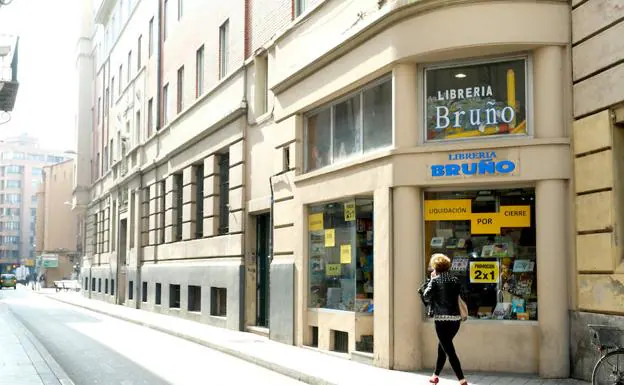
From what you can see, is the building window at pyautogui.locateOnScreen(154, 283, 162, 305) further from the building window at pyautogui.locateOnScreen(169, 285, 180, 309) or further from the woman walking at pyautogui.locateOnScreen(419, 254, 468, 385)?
the woman walking at pyautogui.locateOnScreen(419, 254, 468, 385)

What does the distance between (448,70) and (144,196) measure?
21.4 meters

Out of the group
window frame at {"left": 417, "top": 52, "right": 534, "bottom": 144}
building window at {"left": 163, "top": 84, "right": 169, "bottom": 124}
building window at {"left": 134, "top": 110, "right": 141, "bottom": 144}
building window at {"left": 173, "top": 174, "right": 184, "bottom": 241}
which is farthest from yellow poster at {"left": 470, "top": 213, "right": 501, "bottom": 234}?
building window at {"left": 134, "top": 110, "right": 141, "bottom": 144}

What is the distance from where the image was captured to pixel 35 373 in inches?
437

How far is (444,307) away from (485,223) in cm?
220

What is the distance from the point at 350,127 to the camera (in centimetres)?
1392

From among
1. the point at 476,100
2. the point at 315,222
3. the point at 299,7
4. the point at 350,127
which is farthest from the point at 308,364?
the point at 299,7

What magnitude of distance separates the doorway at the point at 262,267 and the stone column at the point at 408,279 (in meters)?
7.22

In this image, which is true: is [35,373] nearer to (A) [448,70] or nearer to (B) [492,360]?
(B) [492,360]

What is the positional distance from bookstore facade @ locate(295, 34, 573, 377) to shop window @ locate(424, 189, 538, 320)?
2 centimetres

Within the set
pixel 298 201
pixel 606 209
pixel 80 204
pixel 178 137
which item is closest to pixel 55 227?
pixel 80 204

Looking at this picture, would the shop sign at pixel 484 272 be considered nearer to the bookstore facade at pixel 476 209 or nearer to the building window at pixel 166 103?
the bookstore facade at pixel 476 209

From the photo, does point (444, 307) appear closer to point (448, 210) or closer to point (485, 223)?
point (485, 223)

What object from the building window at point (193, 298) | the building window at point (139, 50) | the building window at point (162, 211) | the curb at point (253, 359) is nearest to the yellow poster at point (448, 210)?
the curb at point (253, 359)

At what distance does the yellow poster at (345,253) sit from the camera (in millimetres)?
13666
